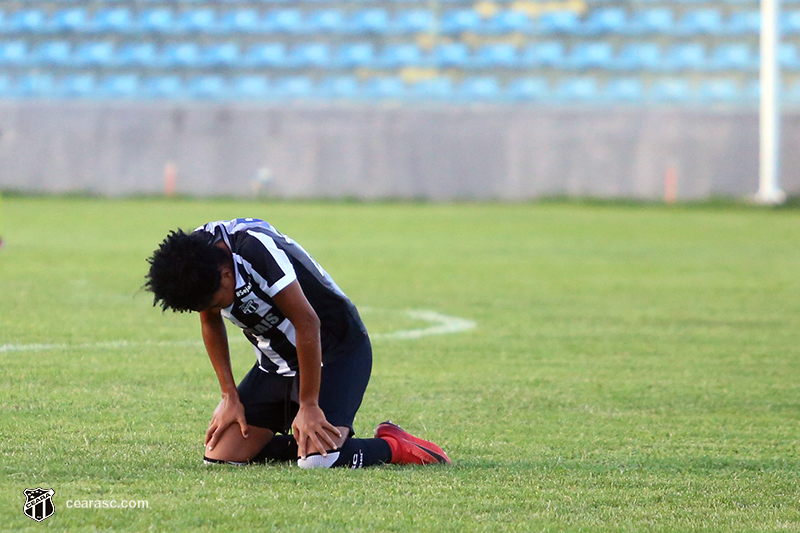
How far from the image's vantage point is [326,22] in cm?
2977

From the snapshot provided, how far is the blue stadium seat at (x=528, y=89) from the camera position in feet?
91.1

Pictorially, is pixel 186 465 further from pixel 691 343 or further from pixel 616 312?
pixel 616 312

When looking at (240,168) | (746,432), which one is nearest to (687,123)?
(240,168)

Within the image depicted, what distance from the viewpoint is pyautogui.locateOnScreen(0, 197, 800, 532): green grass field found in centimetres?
353

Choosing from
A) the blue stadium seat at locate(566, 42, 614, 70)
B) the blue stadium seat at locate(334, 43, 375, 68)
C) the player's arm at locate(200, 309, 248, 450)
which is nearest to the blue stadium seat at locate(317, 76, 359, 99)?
the blue stadium seat at locate(334, 43, 375, 68)

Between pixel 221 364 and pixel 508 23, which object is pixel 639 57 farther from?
pixel 221 364

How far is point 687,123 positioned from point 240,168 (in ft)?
35.4

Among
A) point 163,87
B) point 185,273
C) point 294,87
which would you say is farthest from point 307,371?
point 163,87

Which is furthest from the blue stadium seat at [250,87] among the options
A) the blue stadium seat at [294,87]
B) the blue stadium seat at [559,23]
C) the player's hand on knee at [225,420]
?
the player's hand on knee at [225,420]

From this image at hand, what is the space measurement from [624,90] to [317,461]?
82.1ft

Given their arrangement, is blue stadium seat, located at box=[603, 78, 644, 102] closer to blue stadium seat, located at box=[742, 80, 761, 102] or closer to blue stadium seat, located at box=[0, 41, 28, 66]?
blue stadium seat, located at box=[742, 80, 761, 102]

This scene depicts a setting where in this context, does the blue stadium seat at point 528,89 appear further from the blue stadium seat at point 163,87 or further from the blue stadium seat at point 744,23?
the blue stadium seat at point 163,87

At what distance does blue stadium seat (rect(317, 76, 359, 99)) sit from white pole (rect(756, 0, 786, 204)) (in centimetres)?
989

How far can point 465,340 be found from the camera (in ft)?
25.5
